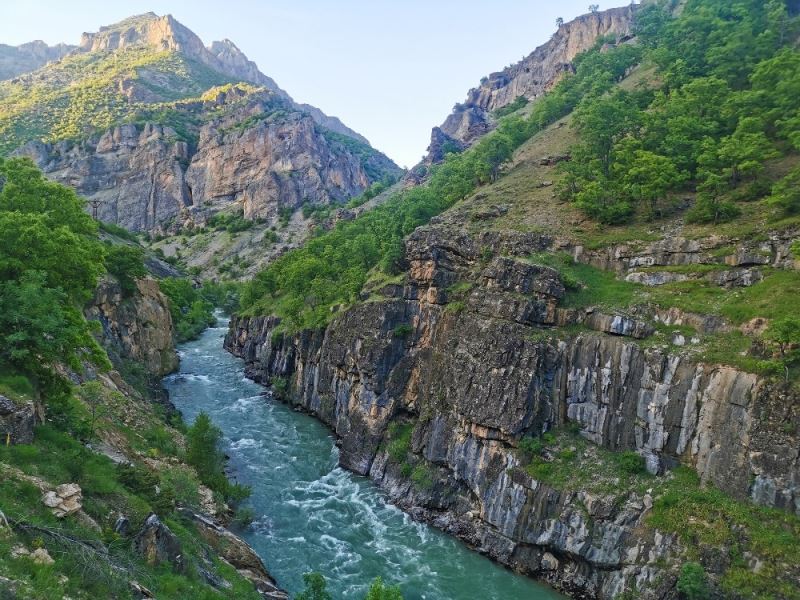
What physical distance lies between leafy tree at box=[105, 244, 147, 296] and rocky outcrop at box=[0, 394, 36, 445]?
43.8 metres

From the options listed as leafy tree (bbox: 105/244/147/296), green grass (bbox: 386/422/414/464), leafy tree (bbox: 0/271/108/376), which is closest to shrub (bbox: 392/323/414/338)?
green grass (bbox: 386/422/414/464)

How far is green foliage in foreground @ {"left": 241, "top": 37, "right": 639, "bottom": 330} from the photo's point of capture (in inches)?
2320

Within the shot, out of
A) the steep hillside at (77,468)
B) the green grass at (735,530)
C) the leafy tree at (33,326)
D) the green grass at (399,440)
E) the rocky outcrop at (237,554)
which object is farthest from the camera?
the green grass at (399,440)

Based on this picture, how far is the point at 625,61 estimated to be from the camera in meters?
89.8

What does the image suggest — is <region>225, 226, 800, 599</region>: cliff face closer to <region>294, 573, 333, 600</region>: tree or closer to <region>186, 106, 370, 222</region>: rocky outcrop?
<region>294, 573, 333, 600</region>: tree

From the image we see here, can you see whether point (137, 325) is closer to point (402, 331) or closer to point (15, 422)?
point (402, 331)

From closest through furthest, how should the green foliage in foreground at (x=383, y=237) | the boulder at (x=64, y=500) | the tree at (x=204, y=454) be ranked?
the boulder at (x=64, y=500)
the tree at (x=204, y=454)
the green foliage in foreground at (x=383, y=237)

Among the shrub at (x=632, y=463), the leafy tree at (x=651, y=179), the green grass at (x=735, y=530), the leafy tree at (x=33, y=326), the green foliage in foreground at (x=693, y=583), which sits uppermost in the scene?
the leafy tree at (x=651, y=179)

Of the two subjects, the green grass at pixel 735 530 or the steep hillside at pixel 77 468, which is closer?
the steep hillside at pixel 77 468

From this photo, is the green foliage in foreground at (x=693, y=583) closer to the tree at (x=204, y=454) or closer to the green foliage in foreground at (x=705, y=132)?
the green foliage in foreground at (x=705, y=132)

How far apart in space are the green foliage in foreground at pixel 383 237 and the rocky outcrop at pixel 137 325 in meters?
15.4

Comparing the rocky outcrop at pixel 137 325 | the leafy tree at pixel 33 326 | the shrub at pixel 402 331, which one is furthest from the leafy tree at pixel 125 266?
the leafy tree at pixel 33 326

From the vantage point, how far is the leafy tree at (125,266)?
57.0 metres

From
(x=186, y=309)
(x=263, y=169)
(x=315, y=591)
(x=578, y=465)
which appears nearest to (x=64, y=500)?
(x=315, y=591)
